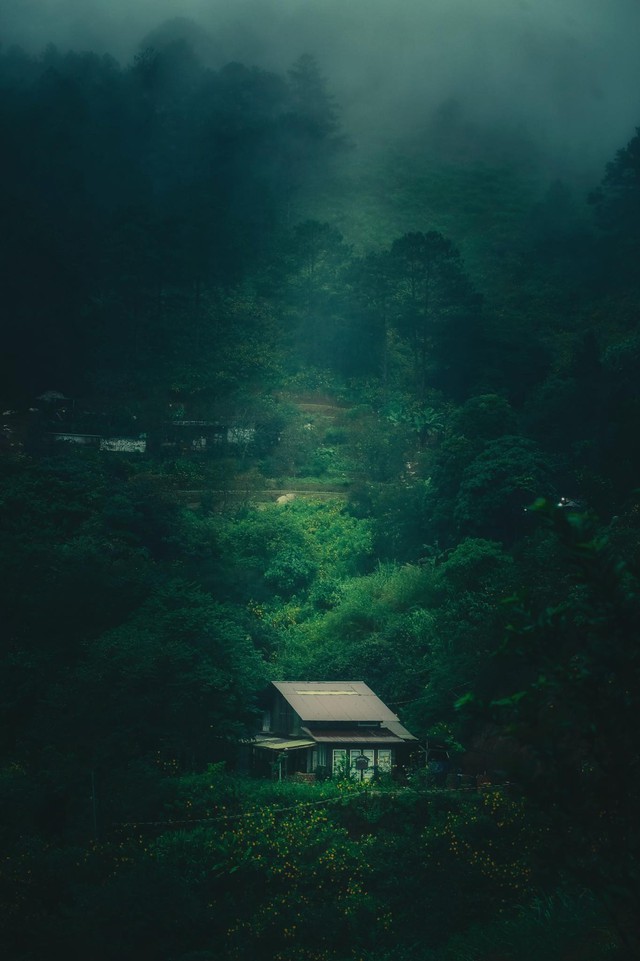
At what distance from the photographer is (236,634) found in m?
30.1

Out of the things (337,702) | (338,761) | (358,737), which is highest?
(337,702)

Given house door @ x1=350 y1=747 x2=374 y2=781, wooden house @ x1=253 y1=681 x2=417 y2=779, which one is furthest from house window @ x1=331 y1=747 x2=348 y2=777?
house door @ x1=350 y1=747 x2=374 y2=781

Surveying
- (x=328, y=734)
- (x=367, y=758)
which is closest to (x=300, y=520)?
(x=328, y=734)

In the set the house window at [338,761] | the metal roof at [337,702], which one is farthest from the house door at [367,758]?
the metal roof at [337,702]

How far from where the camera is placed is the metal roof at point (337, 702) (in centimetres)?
2792

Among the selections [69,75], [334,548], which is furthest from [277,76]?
[334,548]

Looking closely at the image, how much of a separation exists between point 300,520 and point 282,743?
13949 mm

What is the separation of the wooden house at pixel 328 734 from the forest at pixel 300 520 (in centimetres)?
69

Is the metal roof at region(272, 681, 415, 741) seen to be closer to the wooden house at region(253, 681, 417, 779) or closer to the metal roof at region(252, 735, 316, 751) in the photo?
the wooden house at region(253, 681, 417, 779)

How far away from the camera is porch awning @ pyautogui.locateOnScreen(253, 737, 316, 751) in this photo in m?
26.8

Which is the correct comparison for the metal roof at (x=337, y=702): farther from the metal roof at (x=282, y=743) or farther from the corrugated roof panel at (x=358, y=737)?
the metal roof at (x=282, y=743)

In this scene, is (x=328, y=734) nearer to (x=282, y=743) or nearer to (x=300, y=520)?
(x=282, y=743)

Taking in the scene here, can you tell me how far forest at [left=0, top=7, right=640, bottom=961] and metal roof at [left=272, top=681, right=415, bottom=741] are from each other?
67 centimetres

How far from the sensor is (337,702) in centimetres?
2889
